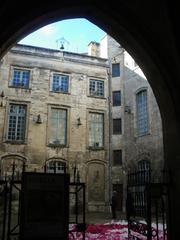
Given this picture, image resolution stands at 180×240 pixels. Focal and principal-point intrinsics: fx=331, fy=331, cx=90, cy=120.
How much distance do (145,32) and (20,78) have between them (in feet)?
57.7

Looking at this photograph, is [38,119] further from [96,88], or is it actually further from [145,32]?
[145,32]

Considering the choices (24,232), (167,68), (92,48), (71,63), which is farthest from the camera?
(92,48)

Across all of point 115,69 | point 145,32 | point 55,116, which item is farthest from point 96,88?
point 145,32

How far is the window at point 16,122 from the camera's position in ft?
71.5

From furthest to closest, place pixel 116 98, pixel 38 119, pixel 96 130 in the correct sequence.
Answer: pixel 116 98
pixel 96 130
pixel 38 119

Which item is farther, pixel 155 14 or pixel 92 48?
pixel 92 48

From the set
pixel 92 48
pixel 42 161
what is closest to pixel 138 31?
pixel 42 161

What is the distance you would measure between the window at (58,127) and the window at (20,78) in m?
2.59

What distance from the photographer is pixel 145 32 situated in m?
6.27

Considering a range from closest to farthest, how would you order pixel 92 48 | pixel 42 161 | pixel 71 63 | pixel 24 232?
pixel 24 232 < pixel 42 161 < pixel 71 63 < pixel 92 48

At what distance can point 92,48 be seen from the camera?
101 feet

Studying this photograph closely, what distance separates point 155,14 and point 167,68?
101cm

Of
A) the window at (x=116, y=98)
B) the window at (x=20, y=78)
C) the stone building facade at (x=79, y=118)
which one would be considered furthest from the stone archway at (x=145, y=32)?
the window at (x=116, y=98)

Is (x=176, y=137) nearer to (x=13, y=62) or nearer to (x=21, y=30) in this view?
(x=21, y=30)
